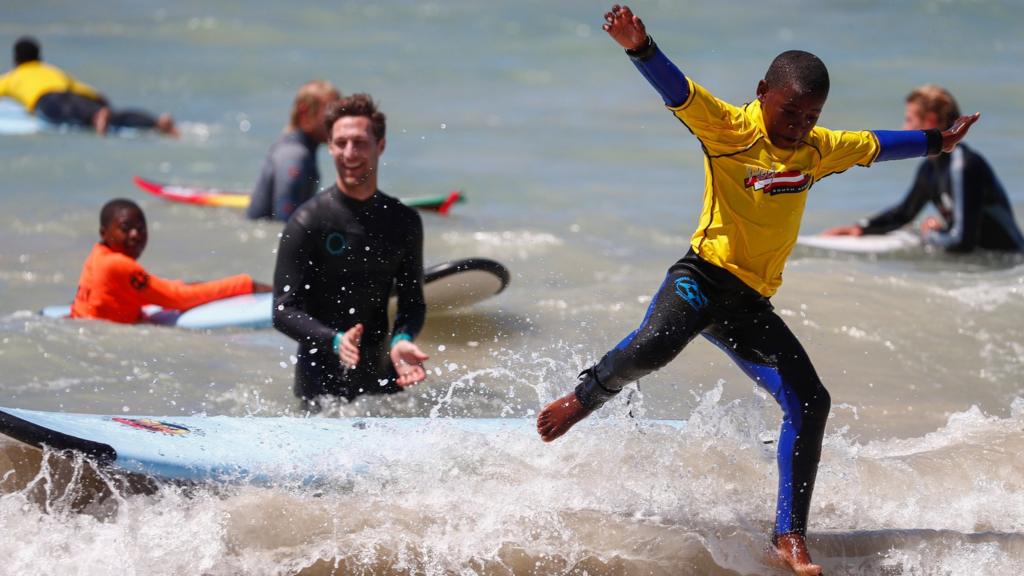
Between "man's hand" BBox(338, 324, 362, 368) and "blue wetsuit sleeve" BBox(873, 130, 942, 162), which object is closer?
"blue wetsuit sleeve" BBox(873, 130, 942, 162)

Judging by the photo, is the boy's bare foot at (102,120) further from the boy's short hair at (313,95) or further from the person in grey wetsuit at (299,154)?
the boy's short hair at (313,95)

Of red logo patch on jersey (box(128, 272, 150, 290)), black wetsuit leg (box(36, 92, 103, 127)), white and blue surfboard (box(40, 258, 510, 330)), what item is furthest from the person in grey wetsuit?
black wetsuit leg (box(36, 92, 103, 127))

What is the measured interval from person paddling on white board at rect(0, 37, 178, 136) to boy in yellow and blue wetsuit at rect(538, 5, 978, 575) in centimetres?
1163

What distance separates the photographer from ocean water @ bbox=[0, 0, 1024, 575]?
4.00 m

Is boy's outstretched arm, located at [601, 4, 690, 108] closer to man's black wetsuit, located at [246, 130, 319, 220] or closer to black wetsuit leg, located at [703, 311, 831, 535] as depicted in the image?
black wetsuit leg, located at [703, 311, 831, 535]

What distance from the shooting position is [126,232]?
658 centimetres

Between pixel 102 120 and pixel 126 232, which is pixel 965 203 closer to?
pixel 126 232

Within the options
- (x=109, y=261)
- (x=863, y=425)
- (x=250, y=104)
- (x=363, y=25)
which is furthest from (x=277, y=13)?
(x=863, y=425)

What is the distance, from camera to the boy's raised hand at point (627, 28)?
11.8ft

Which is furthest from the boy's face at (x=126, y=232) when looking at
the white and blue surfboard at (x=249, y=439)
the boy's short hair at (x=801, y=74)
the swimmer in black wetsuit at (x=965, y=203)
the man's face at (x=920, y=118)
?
the swimmer in black wetsuit at (x=965, y=203)

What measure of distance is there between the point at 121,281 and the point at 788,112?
4.23m

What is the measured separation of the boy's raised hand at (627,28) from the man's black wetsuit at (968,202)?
605 centimetres

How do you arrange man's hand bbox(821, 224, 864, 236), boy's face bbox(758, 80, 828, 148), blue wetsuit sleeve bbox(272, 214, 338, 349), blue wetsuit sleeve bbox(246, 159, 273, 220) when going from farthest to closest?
man's hand bbox(821, 224, 864, 236)
blue wetsuit sleeve bbox(246, 159, 273, 220)
blue wetsuit sleeve bbox(272, 214, 338, 349)
boy's face bbox(758, 80, 828, 148)

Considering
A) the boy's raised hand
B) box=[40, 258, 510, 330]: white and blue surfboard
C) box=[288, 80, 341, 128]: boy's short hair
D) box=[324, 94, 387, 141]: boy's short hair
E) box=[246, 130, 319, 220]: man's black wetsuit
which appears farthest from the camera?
box=[246, 130, 319, 220]: man's black wetsuit
